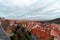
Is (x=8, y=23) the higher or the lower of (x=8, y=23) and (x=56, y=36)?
the higher

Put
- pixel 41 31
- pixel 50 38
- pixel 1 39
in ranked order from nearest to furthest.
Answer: pixel 1 39 → pixel 50 38 → pixel 41 31

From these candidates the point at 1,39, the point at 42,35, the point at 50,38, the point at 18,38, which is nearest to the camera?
the point at 18,38

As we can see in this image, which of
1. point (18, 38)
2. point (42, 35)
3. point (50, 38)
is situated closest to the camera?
point (18, 38)

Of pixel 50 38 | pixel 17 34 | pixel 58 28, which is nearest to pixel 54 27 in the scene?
pixel 58 28

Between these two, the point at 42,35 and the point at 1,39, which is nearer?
the point at 1,39

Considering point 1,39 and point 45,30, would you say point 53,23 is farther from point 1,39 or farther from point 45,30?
point 1,39

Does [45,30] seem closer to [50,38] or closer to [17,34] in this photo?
[50,38]

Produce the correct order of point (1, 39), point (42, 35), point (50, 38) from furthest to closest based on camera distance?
point (42, 35), point (50, 38), point (1, 39)

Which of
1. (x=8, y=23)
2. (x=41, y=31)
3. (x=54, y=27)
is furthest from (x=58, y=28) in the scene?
(x=8, y=23)

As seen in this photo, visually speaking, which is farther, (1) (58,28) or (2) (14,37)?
(1) (58,28)
